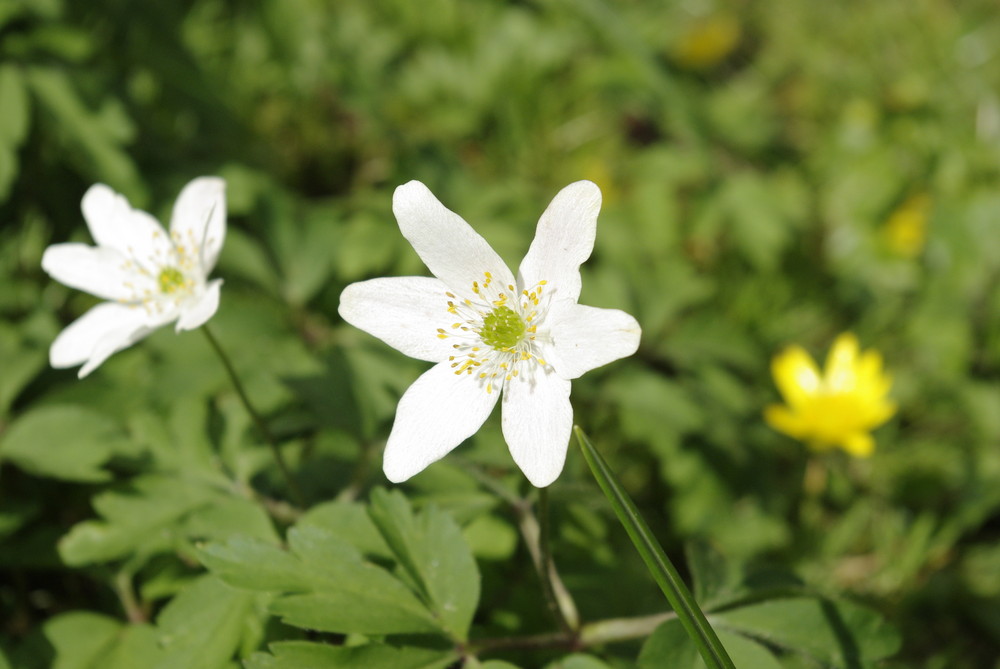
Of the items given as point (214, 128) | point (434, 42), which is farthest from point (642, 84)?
point (214, 128)

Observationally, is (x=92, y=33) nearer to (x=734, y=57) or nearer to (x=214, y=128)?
(x=214, y=128)

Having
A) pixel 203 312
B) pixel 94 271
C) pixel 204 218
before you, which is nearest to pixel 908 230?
pixel 204 218

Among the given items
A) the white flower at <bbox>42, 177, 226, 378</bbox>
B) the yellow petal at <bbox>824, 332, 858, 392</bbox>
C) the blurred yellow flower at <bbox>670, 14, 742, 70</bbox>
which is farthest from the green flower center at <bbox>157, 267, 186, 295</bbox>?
the blurred yellow flower at <bbox>670, 14, 742, 70</bbox>

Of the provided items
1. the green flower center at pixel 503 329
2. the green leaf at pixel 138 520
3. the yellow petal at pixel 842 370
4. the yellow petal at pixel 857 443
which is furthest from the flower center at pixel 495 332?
the yellow petal at pixel 842 370

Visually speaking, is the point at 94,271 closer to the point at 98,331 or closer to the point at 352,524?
the point at 98,331

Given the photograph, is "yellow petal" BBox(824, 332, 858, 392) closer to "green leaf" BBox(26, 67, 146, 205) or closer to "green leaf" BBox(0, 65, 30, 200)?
"green leaf" BBox(26, 67, 146, 205)
